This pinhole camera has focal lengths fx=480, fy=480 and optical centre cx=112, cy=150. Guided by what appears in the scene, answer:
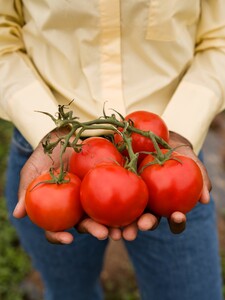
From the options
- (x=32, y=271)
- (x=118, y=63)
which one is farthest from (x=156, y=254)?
(x=32, y=271)

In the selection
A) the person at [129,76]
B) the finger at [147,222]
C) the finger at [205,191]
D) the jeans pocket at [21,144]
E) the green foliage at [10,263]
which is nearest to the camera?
the finger at [147,222]

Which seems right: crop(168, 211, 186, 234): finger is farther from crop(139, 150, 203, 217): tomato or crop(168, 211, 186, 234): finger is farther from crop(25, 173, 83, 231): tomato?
crop(25, 173, 83, 231): tomato

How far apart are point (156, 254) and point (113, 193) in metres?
0.47

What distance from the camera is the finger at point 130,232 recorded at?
42.3 inches

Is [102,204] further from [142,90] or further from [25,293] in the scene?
[25,293]

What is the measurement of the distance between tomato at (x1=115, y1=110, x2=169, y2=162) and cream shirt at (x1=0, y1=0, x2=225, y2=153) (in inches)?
5.5

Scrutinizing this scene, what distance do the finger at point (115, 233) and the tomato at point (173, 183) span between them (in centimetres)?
10

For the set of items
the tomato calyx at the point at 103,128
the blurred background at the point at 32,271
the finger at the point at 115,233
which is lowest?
the blurred background at the point at 32,271

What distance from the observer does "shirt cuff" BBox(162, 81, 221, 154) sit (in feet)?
4.39

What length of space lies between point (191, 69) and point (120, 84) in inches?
8.5

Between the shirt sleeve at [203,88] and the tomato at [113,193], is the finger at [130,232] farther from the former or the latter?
the shirt sleeve at [203,88]

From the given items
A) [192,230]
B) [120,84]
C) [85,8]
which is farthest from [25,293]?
[85,8]

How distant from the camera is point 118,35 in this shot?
131 cm

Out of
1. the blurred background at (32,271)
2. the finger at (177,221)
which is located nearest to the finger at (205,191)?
the finger at (177,221)
